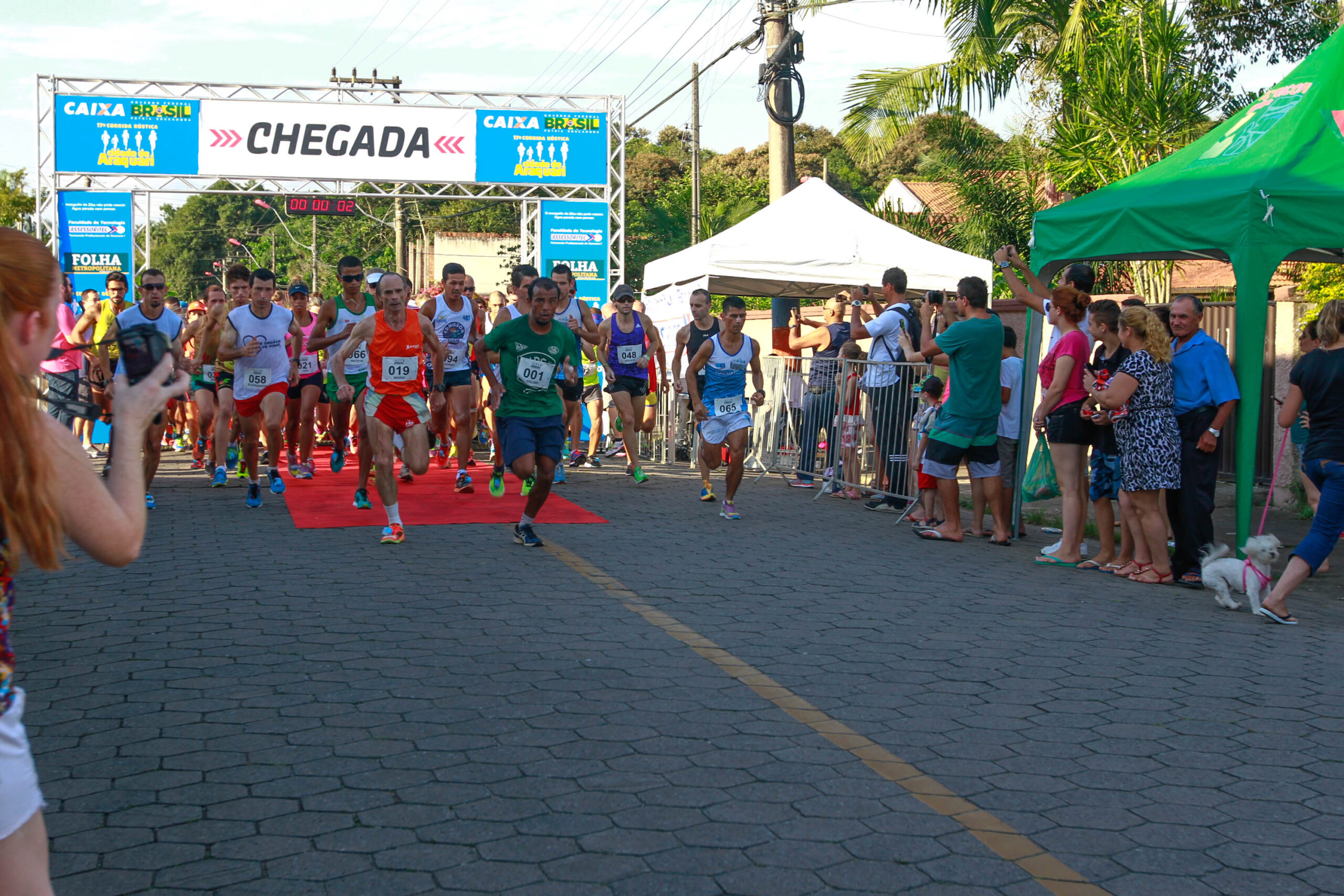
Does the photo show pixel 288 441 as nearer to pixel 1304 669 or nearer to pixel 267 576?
pixel 267 576

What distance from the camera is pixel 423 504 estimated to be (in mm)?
11289

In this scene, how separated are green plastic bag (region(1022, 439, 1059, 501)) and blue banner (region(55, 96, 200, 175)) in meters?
17.2

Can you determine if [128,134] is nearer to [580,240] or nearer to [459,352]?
[580,240]

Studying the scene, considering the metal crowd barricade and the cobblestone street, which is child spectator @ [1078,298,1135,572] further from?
the metal crowd barricade

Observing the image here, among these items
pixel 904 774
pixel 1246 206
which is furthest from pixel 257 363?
pixel 904 774

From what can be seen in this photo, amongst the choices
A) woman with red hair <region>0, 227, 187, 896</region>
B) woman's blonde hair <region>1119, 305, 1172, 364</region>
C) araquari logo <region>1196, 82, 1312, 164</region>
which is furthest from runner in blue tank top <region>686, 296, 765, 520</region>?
woman with red hair <region>0, 227, 187, 896</region>

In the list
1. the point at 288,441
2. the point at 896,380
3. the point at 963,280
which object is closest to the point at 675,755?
the point at 963,280

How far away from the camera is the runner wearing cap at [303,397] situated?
496 inches

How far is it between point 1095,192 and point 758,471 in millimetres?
6358

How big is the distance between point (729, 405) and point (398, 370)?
9.79 feet

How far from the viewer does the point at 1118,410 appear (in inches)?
325

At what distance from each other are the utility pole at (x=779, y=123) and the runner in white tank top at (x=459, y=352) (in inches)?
284

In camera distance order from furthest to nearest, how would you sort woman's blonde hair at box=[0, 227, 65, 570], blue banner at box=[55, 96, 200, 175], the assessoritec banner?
1. the assessoritec banner
2. blue banner at box=[55, 96, 200, 175]
3. woman's blonde hair at box=[0, 227, 65, 570]

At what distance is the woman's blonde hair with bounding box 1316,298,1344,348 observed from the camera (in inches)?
275
